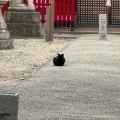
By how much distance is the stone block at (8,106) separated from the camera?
176 inches

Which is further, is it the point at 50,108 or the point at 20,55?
the point at 20,55

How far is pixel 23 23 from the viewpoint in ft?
70.5

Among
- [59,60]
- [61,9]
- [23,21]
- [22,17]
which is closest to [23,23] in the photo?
[23,21]

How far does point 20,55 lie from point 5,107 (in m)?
10.6

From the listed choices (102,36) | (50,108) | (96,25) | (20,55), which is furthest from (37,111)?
(96,25)

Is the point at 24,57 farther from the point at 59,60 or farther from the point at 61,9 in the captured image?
the point at 61,9

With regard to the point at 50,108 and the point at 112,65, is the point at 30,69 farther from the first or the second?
the point at 50,108

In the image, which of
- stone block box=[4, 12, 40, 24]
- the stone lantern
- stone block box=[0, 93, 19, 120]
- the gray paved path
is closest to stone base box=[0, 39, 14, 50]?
the stone lantern

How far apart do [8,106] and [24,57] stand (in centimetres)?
1004

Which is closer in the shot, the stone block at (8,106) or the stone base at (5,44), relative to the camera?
the stone block at (8,106)

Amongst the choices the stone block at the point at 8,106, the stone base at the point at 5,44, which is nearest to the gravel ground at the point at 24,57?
the stone base at the point at 5,44

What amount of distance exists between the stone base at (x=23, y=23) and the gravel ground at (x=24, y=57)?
2.99 feet

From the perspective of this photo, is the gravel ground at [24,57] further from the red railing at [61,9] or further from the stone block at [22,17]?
the red railing at [61,9]

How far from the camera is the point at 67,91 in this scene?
8430 millimetres
